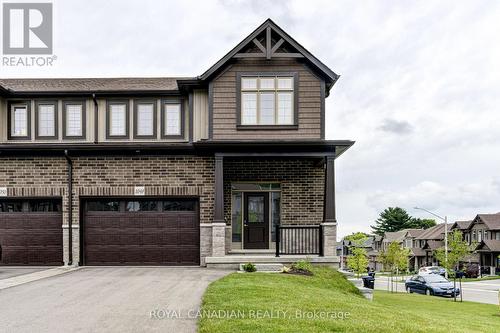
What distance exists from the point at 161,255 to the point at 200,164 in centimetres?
337

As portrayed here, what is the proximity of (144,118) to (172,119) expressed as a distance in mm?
993

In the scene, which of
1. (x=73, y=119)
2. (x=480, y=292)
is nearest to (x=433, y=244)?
(x=480, y=292)

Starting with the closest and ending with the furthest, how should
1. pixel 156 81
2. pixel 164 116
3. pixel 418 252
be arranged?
pixel 164 116 < pixel 156 81 < pixel 418 252

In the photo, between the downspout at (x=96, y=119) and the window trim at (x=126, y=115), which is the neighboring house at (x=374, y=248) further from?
the downspout at (x=96, y=119)

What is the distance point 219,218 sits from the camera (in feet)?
52.3

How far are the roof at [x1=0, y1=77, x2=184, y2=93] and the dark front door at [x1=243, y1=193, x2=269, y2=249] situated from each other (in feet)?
15.7

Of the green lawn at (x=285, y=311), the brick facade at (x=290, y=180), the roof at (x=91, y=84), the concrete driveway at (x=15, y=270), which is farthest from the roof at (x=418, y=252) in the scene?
the green lawn at (x=285, y=311)

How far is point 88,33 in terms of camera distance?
19.7 metres

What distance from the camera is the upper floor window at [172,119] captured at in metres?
17.5

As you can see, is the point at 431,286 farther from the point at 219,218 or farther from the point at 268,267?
the point at 219,218

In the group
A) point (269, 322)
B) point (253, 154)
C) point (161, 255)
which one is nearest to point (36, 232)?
point (161, 255)

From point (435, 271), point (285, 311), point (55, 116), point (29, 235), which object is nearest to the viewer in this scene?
point (285, 311)

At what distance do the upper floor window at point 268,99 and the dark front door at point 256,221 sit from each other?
277 cm

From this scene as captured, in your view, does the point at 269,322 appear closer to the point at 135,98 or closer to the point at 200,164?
the point at 200,164
